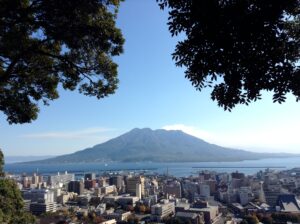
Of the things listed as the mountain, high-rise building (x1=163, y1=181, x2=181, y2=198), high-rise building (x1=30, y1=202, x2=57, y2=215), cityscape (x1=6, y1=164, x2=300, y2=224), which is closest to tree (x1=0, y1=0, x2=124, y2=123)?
cityscape (x1=6, y1=164, x2=300, y2=224)

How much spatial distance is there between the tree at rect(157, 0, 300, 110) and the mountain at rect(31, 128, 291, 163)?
366 ft

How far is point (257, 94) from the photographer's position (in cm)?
187

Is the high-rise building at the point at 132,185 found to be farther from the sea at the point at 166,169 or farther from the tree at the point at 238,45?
the tree at the point at 238,45

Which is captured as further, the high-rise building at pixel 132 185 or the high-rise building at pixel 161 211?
the high-rise building at pixel 132 185

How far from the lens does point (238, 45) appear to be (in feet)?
5.65

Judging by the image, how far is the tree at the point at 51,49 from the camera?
2.86 m

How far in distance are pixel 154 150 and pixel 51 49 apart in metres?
131

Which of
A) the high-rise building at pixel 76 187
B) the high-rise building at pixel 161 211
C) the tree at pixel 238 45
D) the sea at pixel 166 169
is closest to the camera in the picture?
the tree at pixel 238 45

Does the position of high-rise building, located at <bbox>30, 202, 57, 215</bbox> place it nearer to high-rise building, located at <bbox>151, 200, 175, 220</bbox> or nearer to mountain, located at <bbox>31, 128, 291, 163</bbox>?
high-rise building, located at <bbox>151, 200, 175, 220</bbox>

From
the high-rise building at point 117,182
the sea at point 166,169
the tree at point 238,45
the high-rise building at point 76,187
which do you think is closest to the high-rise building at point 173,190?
the high-rise building at point 117,182

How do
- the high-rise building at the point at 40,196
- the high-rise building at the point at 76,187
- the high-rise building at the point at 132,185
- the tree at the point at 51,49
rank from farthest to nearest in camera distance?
the high-rise building at the point at 132,185 → the high-rise building at the point at 76,187 → the high-rise building at the point at 40,196 → the tree at the point at 51,49

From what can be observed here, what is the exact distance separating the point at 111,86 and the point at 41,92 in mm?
731

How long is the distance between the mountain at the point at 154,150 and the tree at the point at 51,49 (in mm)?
110026

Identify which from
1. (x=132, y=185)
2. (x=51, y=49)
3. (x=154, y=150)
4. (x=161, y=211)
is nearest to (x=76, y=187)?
(x=132, y=185)
